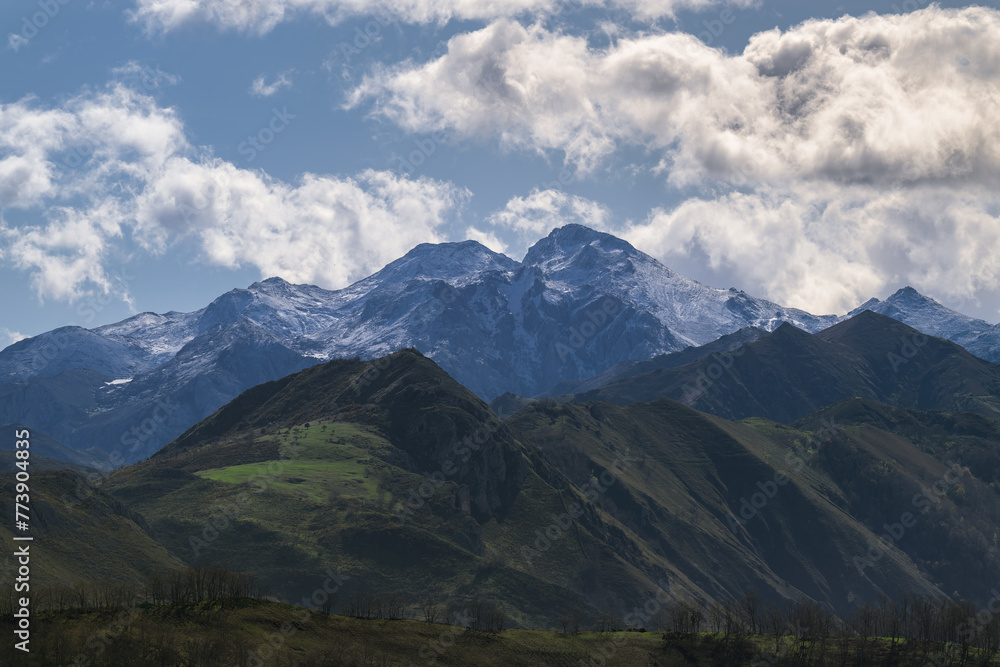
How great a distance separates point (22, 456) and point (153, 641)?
40031 mm

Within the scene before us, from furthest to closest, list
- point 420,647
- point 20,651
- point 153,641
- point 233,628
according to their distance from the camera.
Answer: point 420,647
point 233,628
point 153,641
point 20,651

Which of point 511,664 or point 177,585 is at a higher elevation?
point 177,585

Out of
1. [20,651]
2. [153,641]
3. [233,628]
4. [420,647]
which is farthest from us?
[420,647]

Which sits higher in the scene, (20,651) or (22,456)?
(22,456)

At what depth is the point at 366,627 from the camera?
19412 cm

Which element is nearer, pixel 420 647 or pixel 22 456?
pixel 22 456

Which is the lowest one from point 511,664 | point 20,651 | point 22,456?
point 511,664

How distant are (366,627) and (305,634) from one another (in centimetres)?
1523

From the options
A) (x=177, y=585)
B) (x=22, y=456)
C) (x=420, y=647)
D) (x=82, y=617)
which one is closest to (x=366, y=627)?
(x=420, y=647)

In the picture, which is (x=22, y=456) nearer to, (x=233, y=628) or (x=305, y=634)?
(x=233, y=628)

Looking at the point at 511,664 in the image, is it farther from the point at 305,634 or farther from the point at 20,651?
the point at 20,651

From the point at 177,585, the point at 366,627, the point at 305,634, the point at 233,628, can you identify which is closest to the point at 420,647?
the point at 366,627

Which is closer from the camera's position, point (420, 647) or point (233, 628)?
point (233, 628)

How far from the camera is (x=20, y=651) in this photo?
493 ft
